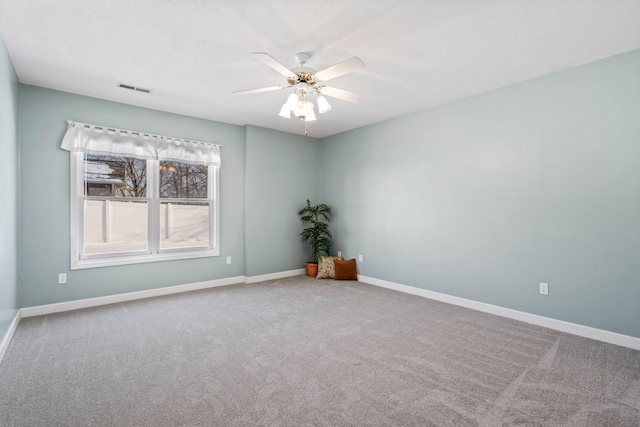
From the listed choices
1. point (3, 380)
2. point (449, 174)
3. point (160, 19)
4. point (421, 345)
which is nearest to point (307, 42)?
point (160, 19)

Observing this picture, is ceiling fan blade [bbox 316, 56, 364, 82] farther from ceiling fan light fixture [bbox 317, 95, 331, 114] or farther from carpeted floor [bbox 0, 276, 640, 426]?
carpeted floor [bbox 0, 276, 640, 426]

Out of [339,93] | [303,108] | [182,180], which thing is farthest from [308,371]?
[182,180]

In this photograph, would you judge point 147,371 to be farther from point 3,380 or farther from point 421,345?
point 421,345

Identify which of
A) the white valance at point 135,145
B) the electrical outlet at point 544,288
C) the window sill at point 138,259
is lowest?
the electrical outlet at point 544,288

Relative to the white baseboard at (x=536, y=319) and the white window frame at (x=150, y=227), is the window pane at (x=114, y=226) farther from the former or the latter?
the white baseboard at (x=536, y=319)

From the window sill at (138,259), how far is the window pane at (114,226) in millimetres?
123

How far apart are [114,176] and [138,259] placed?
1165 millimetres

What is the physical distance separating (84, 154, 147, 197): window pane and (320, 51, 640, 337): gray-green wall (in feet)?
11.5

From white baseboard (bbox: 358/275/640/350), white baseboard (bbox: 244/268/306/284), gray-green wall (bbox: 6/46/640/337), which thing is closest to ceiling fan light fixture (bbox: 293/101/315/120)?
gray-green wall (bbox: 6/46/640/337)

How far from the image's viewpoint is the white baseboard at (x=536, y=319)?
2790 mm

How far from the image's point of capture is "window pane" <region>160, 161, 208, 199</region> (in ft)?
15.0

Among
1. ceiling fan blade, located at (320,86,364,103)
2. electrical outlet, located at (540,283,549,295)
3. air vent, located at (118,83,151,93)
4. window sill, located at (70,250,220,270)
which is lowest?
electrical outlet, located at (540,283,549,295)

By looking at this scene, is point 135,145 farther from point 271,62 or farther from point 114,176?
point 271,62

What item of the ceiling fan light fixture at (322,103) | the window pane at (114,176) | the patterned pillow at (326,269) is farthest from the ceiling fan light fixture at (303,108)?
the patterned pillow at (326,269)
